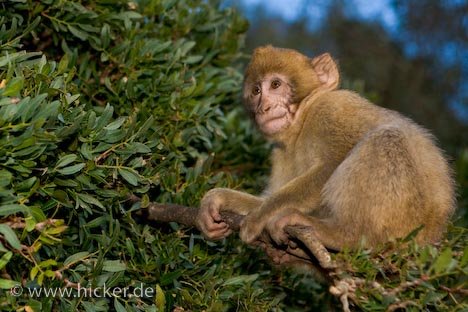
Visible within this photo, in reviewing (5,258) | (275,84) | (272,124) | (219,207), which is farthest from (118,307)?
(275,84)

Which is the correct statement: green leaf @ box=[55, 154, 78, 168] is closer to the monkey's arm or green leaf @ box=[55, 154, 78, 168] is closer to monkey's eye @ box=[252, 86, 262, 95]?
the monkey's arm

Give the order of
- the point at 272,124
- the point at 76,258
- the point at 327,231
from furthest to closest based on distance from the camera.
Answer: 1. the point at 272,124
2. the point at 327,231
3. the point at 76,258

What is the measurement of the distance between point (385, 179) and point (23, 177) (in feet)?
6.56

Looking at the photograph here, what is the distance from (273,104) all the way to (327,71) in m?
0.55

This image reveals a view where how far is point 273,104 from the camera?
5.26 m

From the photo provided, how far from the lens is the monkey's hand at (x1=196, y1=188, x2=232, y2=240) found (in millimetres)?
4555

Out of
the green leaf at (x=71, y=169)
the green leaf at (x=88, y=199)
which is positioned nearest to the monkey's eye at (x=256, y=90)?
the green leaf at (x=88, y=199)

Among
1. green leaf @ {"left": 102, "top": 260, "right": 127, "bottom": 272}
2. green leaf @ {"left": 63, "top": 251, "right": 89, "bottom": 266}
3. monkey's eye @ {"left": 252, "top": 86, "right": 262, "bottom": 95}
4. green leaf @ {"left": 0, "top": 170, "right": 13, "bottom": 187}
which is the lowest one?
green leaf @ {"left": 102, "top": 260, "right": 127, "bottom": 272}

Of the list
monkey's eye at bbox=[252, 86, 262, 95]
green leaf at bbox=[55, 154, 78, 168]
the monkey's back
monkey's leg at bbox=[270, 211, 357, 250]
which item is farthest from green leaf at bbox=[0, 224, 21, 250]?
monkey's eye at bbox=[252, 86, 262, 95]

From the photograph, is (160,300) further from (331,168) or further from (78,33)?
(78,33)

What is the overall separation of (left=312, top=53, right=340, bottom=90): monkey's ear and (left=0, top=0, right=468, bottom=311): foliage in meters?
0.73

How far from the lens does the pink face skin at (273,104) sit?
519 centimetres

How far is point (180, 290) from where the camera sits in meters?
4.22

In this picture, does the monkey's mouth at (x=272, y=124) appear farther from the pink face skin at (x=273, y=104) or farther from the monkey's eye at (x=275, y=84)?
the monkey's eye at (x=275, y=84)
